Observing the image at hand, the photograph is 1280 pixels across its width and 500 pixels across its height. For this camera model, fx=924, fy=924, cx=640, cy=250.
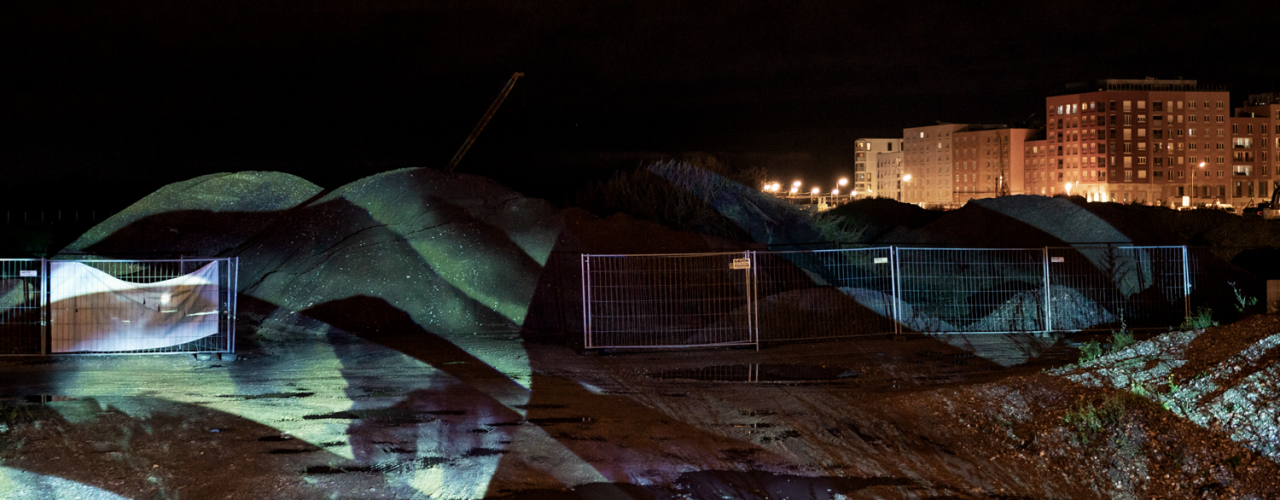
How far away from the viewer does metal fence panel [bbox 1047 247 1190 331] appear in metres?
16.1

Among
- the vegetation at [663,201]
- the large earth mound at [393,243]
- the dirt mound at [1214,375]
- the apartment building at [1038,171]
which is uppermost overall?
the apartment building at [1038,171]

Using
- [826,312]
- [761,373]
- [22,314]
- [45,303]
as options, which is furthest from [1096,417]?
[22,314]

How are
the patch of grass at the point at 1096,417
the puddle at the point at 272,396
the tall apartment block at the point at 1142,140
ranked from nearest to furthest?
1. the patch of grass at the point at 1096,417
2. the puddle at the point at 272,396
3. the tall apartment block at the point at 1142,140

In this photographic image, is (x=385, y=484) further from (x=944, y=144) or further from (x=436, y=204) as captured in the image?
(x=944, y=144)

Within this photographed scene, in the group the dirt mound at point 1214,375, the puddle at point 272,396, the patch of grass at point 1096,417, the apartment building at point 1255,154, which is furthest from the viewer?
the apartment building at point 1255,154

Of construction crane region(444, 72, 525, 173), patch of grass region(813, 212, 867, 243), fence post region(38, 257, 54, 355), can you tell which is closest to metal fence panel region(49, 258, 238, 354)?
fence post region(38, 257, 54, 355)

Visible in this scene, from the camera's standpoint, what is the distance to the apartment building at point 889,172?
166 metres

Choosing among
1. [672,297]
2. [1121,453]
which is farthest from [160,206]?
[1121,453]

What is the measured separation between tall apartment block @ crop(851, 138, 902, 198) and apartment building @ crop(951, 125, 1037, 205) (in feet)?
49.5

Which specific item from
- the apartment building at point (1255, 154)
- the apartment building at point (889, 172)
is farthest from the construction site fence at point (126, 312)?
the apartment building at point (1255, 154)

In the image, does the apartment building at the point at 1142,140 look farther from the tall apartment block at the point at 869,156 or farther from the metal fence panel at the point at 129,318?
the metal fence panel at the point at 129,318

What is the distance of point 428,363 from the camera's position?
1296 centimetres

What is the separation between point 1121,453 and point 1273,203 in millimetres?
70814

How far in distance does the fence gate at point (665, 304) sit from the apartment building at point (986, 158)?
435 ft
